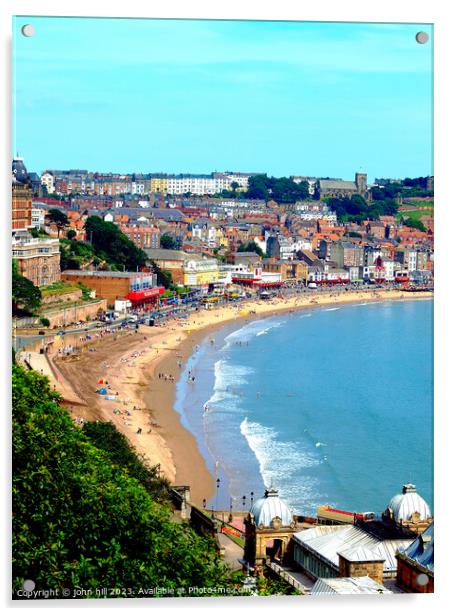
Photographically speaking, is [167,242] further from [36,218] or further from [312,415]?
[312,415]

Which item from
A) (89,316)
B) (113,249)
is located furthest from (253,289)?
(89,316)

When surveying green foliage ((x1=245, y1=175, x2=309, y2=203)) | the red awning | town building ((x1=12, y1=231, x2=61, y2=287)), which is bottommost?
the red awning

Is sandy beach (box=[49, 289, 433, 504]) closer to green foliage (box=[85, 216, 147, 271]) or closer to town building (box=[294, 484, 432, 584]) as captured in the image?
green foliage (box=[85, 216, 147, 271])

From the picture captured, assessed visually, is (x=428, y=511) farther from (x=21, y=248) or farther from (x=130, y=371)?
(x=130, y=371)

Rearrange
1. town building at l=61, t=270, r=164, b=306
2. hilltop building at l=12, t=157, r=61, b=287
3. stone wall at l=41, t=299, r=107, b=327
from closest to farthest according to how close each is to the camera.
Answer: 1. hilltop building at l=12, t=157, r=61, b=287
2. stone wall at l=41, t=299, r=107, b=327
3. town building at l=61, t=270, r=164, b=306

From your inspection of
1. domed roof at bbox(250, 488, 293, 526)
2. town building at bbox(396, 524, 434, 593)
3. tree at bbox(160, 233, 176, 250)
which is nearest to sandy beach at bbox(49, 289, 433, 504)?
domed roof at bbox(250, 488, 293, 526)

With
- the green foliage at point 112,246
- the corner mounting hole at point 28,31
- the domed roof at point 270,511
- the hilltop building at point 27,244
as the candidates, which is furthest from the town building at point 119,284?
the corner mounting hole at point 28,31

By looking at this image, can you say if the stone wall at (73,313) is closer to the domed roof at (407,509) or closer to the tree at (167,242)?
the domed roof at (407,509)
